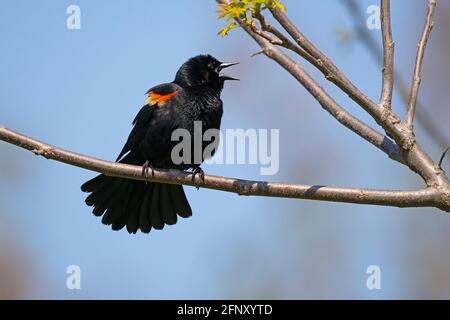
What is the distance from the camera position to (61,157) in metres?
3.02

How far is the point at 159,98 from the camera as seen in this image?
494 cm

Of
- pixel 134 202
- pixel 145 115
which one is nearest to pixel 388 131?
pixel 145 115

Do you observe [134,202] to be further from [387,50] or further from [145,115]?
[387,50]

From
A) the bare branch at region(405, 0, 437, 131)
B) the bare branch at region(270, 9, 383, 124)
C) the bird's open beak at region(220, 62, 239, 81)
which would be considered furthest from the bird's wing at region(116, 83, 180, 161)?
the bare branch at region(405, 0, 437, 131)

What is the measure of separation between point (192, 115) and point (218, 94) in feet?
1.39

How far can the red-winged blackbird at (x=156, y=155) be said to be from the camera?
15.6 ft

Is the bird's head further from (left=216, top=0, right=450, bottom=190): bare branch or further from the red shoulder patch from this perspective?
(left=216, top=0, right=450, bottom=190): bare branch

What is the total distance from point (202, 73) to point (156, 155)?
35.0 inches

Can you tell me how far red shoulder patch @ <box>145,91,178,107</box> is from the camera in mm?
4883

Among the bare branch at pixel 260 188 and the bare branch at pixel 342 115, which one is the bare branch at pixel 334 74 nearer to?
the bare branch at pixel 342 115

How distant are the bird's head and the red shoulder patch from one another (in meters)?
0.23

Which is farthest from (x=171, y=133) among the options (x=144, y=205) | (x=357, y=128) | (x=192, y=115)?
(x=357, y=128)

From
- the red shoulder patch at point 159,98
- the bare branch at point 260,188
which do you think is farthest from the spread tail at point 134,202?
the bare branch at point 260,188

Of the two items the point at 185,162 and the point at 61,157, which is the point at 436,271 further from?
the point at 61,157
